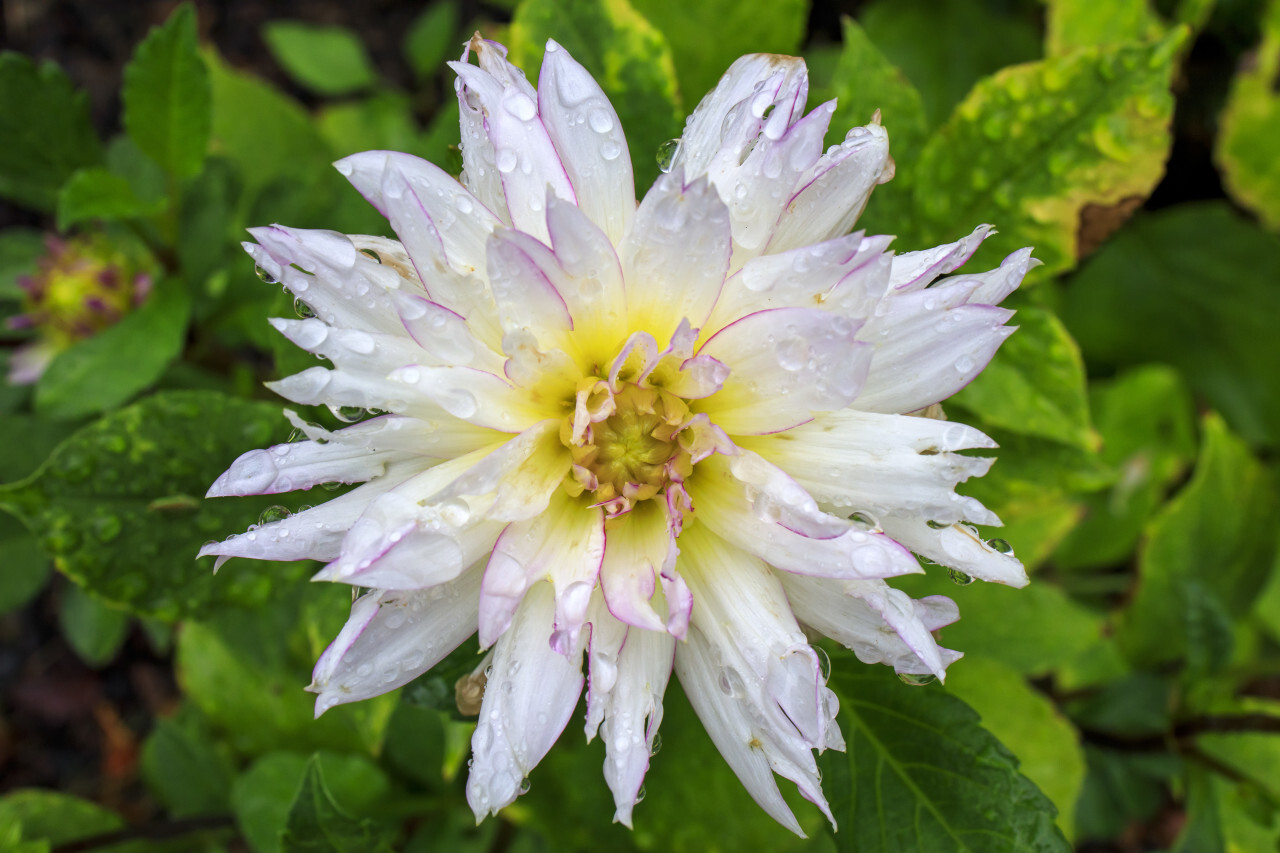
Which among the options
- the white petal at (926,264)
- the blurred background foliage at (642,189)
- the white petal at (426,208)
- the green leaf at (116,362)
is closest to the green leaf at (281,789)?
the blurred background foliage at (642,189)

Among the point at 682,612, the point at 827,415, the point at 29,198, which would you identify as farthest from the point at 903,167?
the point at 29,198

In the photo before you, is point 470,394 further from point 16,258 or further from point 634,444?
point 16,258

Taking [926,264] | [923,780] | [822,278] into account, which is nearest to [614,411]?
[822,278]

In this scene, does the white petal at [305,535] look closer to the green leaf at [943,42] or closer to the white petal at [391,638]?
the white petal at [391,638]

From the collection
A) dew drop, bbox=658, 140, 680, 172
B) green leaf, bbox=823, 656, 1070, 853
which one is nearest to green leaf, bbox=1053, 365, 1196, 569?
green leaf, bbox=823, 656, 1070, 853

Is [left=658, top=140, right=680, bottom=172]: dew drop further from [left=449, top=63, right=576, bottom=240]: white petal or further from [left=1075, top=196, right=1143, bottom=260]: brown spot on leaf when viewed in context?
[left=1075, top=196, right=1143, bottom=260]: brown spot on leaf

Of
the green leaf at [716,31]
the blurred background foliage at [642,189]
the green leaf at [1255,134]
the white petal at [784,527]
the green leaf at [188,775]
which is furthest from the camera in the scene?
the green leaf at [1255,134]

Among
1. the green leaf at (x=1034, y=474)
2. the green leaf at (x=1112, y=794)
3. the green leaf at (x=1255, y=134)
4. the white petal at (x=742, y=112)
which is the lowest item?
the green leaf at (x=1112, y=794)
